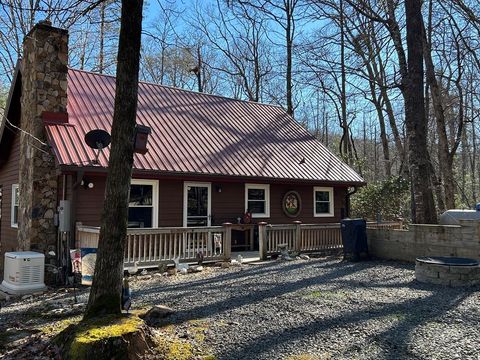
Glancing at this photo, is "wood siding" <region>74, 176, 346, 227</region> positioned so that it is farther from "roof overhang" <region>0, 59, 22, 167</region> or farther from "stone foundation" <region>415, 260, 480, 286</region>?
"stone foundation" <region>415, 260, 480, 286</region>

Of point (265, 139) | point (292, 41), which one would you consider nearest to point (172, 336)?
point (265, 139)

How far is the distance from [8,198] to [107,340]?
38.6ft

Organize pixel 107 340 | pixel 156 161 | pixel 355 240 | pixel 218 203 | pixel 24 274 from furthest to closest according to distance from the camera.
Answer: pixel 218 203 → pixel 156 161 → pixel 355 240 → pixel 24 274 → pixel 107 340

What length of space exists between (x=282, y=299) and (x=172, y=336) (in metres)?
2.20

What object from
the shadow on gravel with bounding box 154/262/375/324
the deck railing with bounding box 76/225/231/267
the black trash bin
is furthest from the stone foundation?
the deck railing with bounding box 76/225/231/267

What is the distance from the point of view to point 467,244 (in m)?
8.73

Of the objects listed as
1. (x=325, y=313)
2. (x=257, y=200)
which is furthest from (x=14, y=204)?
(x=325, y=313)

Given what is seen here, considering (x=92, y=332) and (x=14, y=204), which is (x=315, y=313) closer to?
(x=92, y=332)

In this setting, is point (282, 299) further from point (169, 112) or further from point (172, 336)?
point (169, 112)

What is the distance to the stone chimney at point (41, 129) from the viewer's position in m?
9.74

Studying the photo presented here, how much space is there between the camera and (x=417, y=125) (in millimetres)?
10594

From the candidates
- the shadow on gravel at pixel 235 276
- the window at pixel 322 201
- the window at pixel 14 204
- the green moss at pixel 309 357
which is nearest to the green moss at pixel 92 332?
the green moss at pixel 309 357

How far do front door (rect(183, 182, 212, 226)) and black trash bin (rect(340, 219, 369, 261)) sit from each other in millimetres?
4087

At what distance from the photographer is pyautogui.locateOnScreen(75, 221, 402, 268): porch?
30.7 feet
